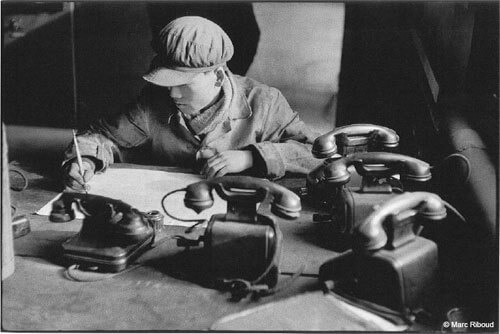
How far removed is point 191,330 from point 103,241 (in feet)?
0.84

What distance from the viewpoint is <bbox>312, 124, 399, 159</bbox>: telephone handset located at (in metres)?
1.11

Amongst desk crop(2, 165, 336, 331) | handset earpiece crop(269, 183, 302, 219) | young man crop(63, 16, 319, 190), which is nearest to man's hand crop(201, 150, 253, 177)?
young man crop(63, 16, 319, 190)

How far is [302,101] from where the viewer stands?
153 centimetres

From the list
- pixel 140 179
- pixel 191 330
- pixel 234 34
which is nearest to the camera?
pixel 191 330

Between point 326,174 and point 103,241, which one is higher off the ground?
point 326,174

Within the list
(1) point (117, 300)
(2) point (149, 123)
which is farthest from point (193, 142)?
(1) point (117, 300)

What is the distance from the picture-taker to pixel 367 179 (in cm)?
98

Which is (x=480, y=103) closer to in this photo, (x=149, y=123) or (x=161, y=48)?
(x=161, y=48)

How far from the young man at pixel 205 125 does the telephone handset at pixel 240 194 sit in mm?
466

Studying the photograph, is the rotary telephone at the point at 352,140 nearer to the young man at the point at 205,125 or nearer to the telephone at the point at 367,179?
the telephone at the point at 367,179

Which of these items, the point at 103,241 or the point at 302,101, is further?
the point at 302,101

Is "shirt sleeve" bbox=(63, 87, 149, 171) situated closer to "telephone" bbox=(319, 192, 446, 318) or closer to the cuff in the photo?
the cuff

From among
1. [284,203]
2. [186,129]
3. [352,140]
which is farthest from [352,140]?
[186,129]

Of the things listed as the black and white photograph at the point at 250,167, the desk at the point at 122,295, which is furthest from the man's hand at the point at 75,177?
the desk at the point at 122,295
